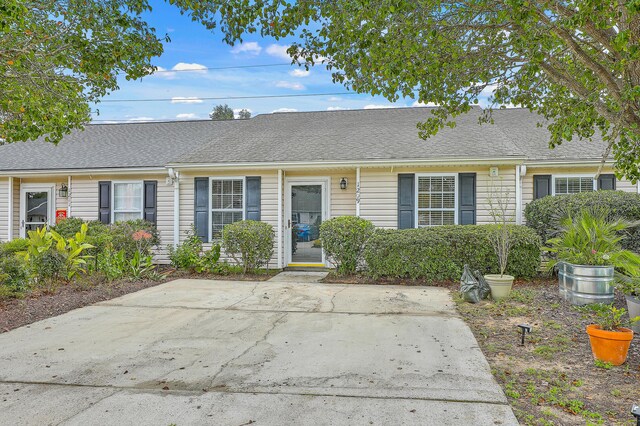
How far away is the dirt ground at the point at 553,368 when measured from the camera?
2.85m

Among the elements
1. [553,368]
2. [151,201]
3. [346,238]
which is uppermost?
[151,201]

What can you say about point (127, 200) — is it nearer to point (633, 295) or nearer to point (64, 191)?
point (64, 191)

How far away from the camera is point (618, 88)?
161 inches

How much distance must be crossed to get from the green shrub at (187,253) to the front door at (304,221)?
216 cm

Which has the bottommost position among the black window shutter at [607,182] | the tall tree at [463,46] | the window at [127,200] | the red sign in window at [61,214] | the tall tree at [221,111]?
the red sign in window at [61,214]

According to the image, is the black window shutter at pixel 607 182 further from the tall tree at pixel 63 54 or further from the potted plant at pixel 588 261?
the tall tree at pixel 63 54

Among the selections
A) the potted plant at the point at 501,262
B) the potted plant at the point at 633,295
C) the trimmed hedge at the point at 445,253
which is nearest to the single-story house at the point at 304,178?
the trimmed hedge at the point at 445,253

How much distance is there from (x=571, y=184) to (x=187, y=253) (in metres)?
8.74

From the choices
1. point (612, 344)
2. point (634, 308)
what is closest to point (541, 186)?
point (634, 308)

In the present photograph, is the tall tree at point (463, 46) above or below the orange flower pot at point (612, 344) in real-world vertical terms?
above

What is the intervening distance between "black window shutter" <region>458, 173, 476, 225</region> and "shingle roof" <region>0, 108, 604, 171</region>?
0.58 metres

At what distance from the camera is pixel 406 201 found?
364 inches

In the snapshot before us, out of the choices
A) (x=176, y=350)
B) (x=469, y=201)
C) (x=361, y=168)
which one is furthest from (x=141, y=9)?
(x=469, y=201)

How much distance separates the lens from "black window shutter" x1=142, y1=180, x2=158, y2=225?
417 inches
